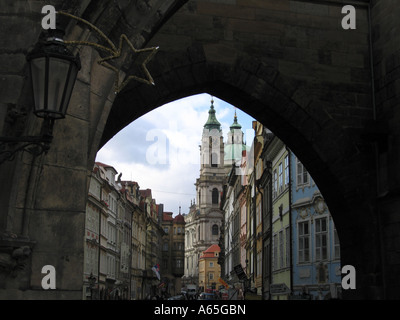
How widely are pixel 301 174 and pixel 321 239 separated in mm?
2384

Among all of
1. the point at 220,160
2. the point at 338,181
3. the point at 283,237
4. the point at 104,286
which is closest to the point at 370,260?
the point at 338,181

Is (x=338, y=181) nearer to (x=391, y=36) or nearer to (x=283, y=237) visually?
(x=391, y=36)

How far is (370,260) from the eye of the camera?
982 cm

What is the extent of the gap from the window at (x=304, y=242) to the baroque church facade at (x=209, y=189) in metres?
88.2

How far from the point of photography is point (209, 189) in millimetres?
121250

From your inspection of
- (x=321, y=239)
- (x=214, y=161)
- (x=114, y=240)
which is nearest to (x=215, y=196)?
(x=214, y=161)

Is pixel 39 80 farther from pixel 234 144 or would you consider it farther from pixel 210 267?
pixel 234 144

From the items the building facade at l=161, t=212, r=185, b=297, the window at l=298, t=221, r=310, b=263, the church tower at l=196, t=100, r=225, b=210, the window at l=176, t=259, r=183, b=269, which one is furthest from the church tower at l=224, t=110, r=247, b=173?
the window at l=298, t=221, r=310, b=263

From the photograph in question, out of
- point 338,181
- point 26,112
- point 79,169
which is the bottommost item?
point 79,169

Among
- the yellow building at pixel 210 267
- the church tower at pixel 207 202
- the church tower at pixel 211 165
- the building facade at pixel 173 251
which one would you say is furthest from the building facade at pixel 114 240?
the church tower at pixel 211 165

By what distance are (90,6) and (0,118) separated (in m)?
1.22

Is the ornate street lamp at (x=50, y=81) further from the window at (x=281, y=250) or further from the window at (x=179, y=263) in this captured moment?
the window at (x=179, y=263)

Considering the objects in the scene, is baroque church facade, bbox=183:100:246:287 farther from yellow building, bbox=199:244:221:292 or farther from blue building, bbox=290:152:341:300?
blue building, bbox=290:152:341:300

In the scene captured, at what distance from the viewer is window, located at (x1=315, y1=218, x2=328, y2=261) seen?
18.6m
